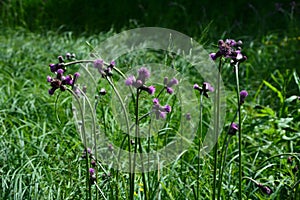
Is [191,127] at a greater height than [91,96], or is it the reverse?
[91,96]

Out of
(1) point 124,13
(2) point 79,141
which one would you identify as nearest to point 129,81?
(2) point 79,141

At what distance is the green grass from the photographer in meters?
1.98

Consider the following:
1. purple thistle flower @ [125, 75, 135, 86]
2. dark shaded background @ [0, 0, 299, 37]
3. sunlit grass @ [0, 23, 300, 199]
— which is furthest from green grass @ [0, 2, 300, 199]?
dark shaded background @ [0, 0, 299, 37]

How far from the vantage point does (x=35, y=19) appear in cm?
620

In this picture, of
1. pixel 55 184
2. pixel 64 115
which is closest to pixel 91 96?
pixel 64 115

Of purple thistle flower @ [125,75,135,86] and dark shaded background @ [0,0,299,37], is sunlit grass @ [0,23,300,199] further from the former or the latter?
→ dark shaded background @ [0,0,299,37]

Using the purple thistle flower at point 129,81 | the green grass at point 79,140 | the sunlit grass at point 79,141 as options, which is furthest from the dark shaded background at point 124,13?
the purple thistle flower at point 129,81

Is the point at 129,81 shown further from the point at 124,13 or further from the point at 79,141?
the point at 124,13

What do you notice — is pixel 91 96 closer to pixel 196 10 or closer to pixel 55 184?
pixel 55 184

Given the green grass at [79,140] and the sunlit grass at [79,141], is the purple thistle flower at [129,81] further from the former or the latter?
the sunlit grass at [79,141]

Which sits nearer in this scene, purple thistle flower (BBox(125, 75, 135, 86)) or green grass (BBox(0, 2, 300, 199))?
purple thistle flower (BBox(125, 75, 135, 86))

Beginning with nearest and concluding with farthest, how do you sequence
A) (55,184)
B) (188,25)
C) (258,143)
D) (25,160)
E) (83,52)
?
(55,184) < (25,160) < (258,143) < (83,52) < (188,25)

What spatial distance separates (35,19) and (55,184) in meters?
4.50

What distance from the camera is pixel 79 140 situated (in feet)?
8.52
